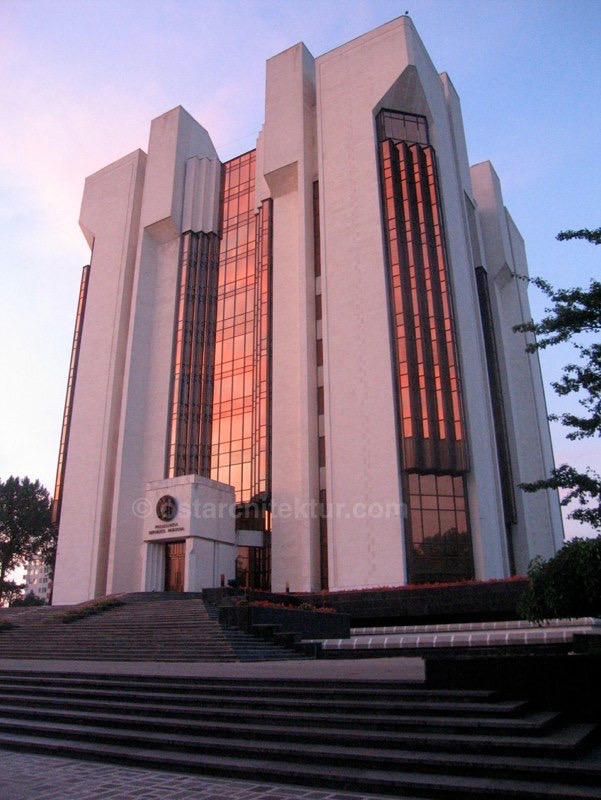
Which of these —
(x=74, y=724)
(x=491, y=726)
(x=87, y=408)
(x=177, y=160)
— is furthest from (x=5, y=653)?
(x=177, y=160)

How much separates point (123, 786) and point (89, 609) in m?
23.7

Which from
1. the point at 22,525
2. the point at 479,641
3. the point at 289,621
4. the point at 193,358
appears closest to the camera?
the point at 479,641

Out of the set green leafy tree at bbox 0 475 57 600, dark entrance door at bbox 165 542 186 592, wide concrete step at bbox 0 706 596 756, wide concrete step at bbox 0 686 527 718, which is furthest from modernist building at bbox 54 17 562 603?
wide concrete step at bbox 0 706 596 756

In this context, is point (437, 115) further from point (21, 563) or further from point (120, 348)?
point (21, 563)

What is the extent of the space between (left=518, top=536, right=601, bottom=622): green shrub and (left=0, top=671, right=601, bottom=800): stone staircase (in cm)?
148

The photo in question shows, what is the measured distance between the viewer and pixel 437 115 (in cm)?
4481

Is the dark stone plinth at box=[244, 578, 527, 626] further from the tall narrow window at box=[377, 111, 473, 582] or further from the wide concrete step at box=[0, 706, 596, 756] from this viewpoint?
the wide concrete step at box=[0, 706, 596, 756]

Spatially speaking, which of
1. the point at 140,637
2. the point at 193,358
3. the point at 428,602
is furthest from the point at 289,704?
the point at 193,358

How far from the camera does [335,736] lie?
23.3 ft

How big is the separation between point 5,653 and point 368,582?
17.5m

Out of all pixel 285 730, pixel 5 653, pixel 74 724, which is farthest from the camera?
pixel 5 653

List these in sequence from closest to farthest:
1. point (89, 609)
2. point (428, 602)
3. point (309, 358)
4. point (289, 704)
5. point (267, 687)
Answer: point (289, 704) → point (267, 687) → point (428, 602) → point (89, 609) → point (309, 358)

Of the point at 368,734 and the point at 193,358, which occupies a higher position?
the point at 193,358

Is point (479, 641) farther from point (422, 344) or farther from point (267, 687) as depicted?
point (422, 344)
